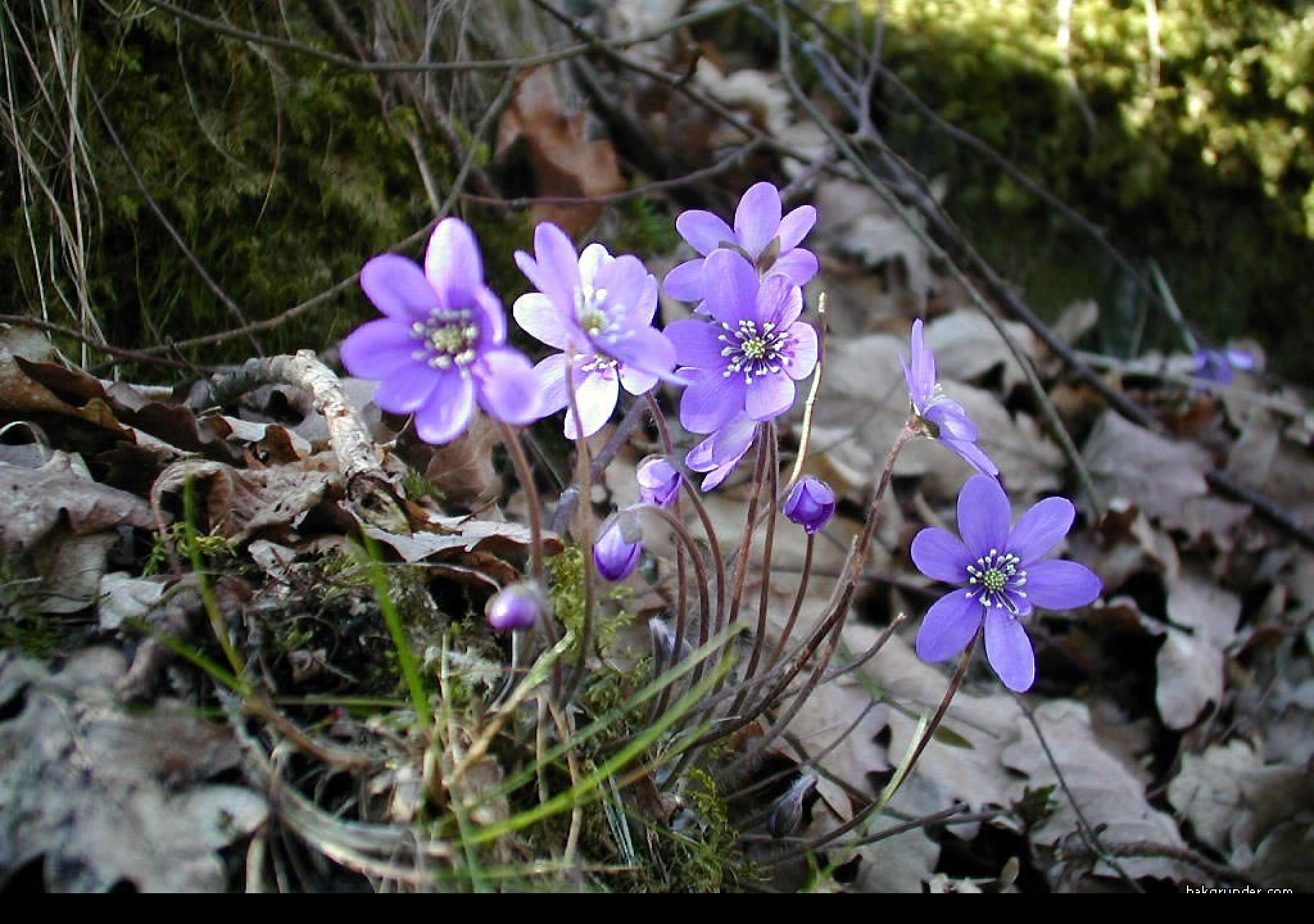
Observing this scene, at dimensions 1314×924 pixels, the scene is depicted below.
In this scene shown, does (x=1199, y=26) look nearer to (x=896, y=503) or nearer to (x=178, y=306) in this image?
(x=896, y=503)

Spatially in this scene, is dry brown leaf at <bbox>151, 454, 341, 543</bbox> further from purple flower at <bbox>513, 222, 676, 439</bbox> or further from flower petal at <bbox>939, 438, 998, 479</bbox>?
flower petal at <bbox>939, 438, 998, 479</bbox>

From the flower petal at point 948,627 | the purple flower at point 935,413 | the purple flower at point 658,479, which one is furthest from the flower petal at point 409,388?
the flower petal at point 948,627

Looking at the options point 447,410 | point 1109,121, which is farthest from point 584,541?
point 1109,121

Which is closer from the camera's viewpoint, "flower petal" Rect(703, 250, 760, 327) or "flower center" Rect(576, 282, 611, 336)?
"flower center" Rect(576, 282, 611, 336)

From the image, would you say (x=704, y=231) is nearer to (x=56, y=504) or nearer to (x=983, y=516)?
(x=983, y=516)

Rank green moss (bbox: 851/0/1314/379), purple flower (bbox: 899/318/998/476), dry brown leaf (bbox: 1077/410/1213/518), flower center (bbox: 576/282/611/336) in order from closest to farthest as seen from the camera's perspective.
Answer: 1. flower center (bbox: 576/282/611/336)
2. purple flower (bbox: 899/318/998/476)
3. dry brown leaf (bbox: 1077/410/1213/518)
4. green moss (bbox: 851/0/1314/379)

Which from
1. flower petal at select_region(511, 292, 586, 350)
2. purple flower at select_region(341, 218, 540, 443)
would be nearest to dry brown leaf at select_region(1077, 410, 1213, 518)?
flower petal at select_region(511, 292, 586, 350)

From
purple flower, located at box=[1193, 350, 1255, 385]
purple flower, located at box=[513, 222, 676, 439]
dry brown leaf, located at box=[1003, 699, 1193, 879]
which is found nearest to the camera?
purple flower, located at box=[513, 222, 676, 439]
